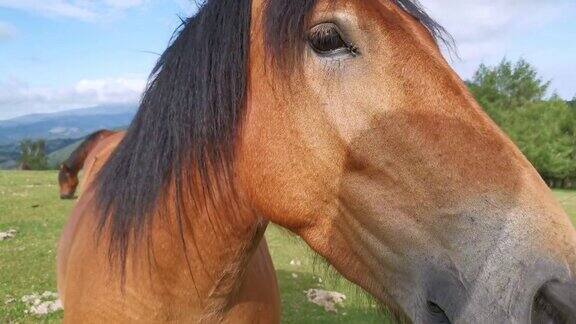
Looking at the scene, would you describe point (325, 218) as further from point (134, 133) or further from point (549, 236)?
point (134, 133)

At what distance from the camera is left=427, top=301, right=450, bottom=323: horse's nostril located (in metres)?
1.52

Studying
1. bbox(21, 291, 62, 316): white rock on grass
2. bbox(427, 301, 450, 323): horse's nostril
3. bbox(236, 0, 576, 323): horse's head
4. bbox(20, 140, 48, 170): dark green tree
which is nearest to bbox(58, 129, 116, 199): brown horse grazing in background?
bbox(21, 291, 62, 316): white rock on grass

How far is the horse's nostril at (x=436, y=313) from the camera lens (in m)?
1.52

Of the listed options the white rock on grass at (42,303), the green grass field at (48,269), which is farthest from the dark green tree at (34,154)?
the white rock on grass at (42,303)

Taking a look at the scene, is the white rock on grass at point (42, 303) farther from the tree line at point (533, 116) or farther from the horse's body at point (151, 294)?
the tree line at point (533, 116)

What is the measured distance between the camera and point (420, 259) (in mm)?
1524

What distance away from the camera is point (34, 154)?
63.4 metres

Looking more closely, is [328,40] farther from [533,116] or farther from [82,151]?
[533,116]

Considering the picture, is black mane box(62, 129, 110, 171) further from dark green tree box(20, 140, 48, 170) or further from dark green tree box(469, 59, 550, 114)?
dark green tree box(20, 140, 48, 170)

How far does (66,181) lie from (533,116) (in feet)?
146

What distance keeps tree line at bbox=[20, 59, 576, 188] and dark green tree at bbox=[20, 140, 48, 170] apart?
176ft

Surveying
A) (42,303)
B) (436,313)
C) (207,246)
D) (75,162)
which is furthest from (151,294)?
(75,162)

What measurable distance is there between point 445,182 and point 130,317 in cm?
161

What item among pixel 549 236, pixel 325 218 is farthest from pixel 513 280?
pixel 325 218
